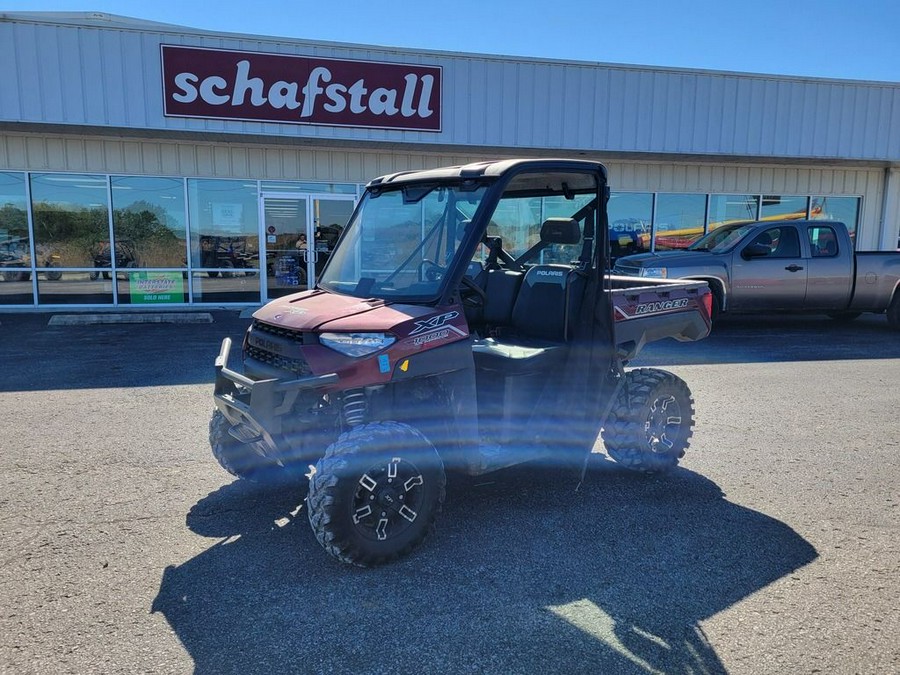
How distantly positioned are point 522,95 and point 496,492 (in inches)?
420

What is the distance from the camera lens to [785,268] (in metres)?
11.5

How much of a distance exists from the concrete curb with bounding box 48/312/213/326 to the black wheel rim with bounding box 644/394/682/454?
9.71 meters

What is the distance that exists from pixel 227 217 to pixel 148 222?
5.24ft

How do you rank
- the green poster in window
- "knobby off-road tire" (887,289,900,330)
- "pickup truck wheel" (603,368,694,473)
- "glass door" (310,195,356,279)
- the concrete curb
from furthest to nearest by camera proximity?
"glass door" (310,195,356,279), the green poster in window, "knobby off-road tire" (887,289,900,330), the concrete curb, "pickup truck wheel" (603,368,694,473)

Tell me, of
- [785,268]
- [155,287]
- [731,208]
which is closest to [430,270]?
[785,268]

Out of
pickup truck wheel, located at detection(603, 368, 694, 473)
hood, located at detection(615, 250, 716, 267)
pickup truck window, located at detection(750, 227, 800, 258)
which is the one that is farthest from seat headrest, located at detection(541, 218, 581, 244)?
pickup truck window, located at detection(750, 227, 800, 258)

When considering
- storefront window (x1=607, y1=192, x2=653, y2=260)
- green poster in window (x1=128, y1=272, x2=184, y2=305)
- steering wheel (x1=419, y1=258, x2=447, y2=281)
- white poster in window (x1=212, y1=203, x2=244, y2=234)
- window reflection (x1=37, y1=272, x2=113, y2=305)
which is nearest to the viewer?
Result: steering wheel (x1=419, y1=258, x2=447, y2=281)

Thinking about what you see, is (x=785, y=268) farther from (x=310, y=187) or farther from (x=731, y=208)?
(x=310, y=187)

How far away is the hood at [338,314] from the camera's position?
144 inches

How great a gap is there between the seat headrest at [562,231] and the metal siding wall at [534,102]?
373 inches

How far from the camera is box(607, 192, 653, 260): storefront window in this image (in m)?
15.8

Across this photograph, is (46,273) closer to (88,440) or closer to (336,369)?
(88,440)

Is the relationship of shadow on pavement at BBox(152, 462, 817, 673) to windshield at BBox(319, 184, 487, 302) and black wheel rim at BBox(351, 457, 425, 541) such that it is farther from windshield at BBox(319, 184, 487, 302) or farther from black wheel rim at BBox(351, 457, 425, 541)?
windshield at BBox(319, 184, 487, 302)

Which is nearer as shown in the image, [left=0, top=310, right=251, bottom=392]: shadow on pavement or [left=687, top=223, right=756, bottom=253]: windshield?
[left=0, top=310, right=251, bottom=392]: shadow on pavement
